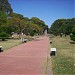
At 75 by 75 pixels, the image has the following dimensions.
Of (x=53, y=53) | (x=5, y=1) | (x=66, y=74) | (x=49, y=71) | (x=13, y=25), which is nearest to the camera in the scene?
(x=66, y=74)

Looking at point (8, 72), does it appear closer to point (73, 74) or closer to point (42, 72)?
point (42, 72)

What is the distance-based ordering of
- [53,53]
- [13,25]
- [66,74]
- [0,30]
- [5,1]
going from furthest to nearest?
[5,1] < [13,25] < [0,30] < [53,53] < [66,74]

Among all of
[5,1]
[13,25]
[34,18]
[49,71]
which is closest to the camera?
[49,71]

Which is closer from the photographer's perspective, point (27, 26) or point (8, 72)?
point (8, 72)

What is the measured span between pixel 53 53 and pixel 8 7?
6918 cm

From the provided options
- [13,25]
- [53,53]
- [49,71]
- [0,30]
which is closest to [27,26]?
[13,25]

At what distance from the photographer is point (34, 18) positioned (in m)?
98.6

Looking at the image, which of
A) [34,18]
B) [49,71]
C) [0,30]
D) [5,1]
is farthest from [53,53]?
[34,18]

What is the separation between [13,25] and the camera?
179 ft

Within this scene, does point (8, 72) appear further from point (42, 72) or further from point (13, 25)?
point (13, 25)

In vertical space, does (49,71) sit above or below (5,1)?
below

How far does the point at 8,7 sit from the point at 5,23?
1294 inches

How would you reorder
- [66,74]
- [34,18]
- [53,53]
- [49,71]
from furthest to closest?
[34,18]
[53,53]
[49,71]
[66,74]

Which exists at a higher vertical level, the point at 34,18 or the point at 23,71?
the point at 34,18
